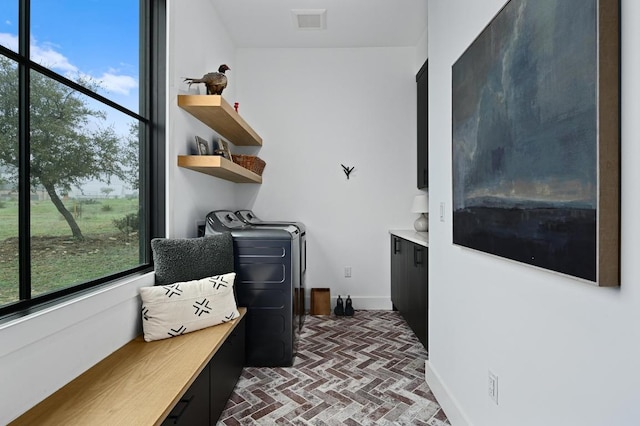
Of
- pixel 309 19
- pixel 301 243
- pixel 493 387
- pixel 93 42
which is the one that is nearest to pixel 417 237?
pixel 301 243

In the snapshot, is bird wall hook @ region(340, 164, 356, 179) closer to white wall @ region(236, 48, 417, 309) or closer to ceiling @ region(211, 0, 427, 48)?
white wall @ region(236, 48, 417, 309)

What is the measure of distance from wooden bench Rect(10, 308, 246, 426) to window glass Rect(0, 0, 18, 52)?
4.27 ft

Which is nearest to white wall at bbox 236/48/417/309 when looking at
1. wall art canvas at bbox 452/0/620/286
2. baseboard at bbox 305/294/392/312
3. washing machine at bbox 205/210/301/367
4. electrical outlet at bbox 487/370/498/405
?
baseboard at bbox 305/294/392/312

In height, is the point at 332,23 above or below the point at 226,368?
above

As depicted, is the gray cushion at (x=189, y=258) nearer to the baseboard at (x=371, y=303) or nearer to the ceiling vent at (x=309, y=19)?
the baseboard at (x=371, y=303)

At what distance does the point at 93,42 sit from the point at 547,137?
2.08 m

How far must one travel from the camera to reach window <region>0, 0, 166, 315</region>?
1314mm

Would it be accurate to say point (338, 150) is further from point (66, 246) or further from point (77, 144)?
point (66, 246)

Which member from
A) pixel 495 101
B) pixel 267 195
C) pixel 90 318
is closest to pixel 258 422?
pixel 90 318

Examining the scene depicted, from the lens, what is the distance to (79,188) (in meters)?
1.70

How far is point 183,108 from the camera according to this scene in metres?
2.52

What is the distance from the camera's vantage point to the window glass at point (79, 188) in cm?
144

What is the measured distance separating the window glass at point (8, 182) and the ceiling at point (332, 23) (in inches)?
91.1

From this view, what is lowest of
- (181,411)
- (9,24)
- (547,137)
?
(181,411)
